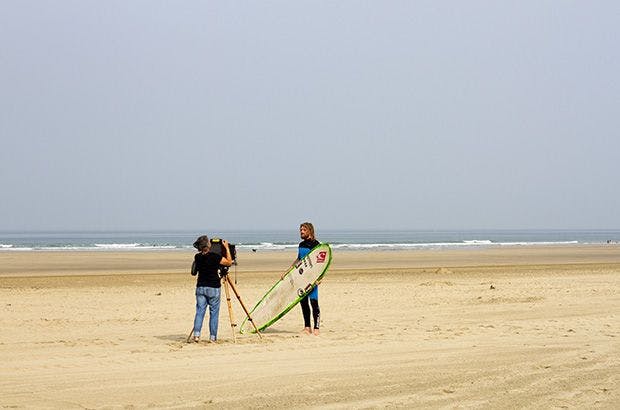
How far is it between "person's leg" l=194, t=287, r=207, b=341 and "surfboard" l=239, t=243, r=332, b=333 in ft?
3.71

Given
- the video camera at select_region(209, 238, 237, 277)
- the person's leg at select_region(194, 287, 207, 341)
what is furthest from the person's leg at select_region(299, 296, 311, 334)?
the person's leg at select_region(194, 287, 207, 341)

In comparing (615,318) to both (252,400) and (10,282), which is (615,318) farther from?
(10,282)

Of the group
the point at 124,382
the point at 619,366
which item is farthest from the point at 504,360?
the point at 124,382

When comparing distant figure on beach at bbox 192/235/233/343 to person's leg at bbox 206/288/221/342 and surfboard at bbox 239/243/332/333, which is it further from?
surfboard at bbox 239/243/332/333

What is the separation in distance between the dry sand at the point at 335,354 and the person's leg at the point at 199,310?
282 millimetres

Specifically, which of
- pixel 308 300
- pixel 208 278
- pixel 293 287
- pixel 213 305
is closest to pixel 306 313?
pixel 308 300

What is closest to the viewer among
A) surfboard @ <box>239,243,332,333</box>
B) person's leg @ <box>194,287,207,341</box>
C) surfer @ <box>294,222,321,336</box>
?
person's leg @ <box>194,287,207,341</box>

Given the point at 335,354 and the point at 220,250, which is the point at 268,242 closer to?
the point at 220,250

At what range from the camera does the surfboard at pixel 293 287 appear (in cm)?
1134

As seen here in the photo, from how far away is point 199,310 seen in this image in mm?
10438

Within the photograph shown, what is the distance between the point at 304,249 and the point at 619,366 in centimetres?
460

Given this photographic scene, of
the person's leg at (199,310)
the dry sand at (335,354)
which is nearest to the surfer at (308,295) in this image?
the dry sand at (335,354)

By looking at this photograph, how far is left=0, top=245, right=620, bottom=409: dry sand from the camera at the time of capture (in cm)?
684

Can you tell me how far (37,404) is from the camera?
6.51 metres
